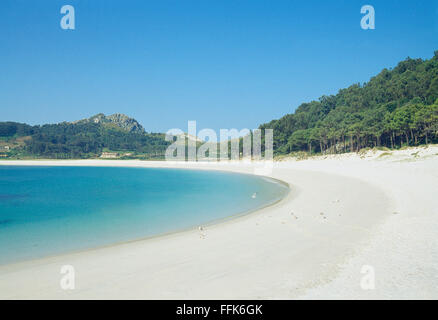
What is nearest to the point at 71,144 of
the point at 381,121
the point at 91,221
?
the point at 381,121

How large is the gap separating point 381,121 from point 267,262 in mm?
50261

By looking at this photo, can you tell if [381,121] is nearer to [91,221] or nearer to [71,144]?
[91,221]

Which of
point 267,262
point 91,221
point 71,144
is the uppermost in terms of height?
point 71,144

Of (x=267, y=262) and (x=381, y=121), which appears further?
(x=381, y=121)

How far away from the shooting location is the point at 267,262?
6273mm

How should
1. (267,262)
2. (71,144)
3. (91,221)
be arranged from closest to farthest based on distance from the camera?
(267,262) < (91,221) < (71,144)

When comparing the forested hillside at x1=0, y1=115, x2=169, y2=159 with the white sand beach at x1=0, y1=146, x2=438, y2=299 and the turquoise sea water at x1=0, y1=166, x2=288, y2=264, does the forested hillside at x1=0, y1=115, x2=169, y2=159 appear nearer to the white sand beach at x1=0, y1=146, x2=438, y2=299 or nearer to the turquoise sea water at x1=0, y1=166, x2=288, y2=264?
the turquoise sea water at x1=0, y1=166, x2=288, y2=264

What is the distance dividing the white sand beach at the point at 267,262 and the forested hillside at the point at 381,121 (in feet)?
123

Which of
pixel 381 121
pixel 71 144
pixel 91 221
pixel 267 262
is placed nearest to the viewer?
pixel 267 262

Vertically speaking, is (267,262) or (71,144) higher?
(71,144)

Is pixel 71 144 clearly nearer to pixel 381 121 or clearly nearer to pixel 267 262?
pixel 381 121

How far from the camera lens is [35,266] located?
7016mm

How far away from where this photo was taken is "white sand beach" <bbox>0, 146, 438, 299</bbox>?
491 centimetres

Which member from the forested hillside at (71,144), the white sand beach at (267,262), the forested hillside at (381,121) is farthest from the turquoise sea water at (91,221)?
the forested hillside at (71,144)
